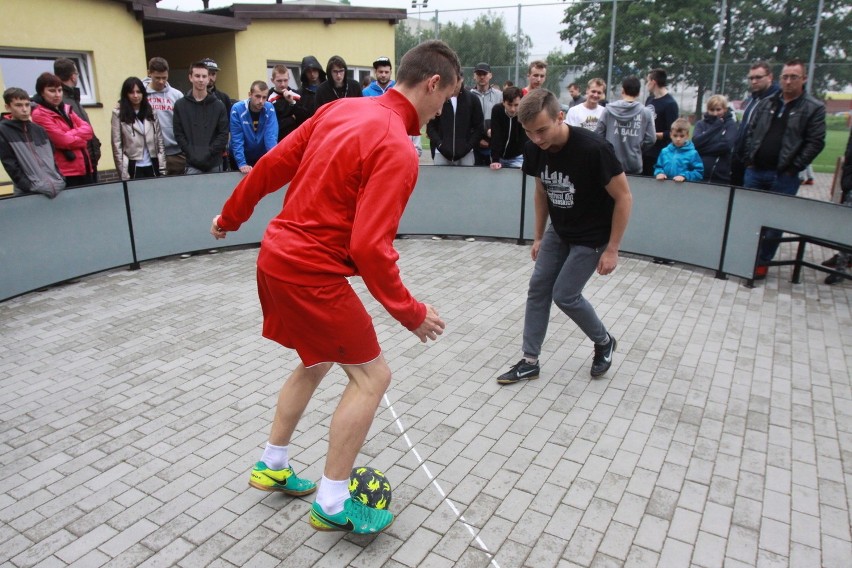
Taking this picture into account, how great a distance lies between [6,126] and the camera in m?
6.04

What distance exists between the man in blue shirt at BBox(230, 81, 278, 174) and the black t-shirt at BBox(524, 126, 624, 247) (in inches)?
178

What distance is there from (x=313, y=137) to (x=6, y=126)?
4822 mm

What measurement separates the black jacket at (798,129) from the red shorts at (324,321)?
18.4ft

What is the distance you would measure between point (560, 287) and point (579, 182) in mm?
677

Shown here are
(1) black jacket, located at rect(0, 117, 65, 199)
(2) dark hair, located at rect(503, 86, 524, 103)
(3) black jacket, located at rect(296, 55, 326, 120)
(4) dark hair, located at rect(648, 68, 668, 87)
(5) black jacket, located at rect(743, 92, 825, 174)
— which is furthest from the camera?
(3) black jacket, located at rect(296, 55, 326, 120)

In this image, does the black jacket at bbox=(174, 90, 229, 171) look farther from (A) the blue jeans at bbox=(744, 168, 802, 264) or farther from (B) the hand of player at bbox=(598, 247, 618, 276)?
(A) the blue jeans at bbox=(744, 168, 802, 264)

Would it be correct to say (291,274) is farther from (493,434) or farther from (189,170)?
(189,170)

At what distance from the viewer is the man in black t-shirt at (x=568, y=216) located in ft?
12.6

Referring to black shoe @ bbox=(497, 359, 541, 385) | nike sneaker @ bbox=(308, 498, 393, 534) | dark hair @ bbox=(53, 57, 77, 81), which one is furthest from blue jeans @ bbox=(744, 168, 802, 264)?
dark hair @ bbox=(53, 57, 77, 81)

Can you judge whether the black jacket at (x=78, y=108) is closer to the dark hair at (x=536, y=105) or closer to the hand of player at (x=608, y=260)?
the dark hair at (x=536, y=105)

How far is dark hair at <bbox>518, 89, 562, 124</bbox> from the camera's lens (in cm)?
365

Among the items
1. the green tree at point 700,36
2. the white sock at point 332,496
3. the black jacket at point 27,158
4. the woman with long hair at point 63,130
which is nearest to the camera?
the white sock at point 332,496

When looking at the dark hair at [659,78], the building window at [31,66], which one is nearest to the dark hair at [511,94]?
the dark hair at [659,78]

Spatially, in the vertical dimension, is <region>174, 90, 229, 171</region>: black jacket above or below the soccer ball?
above
